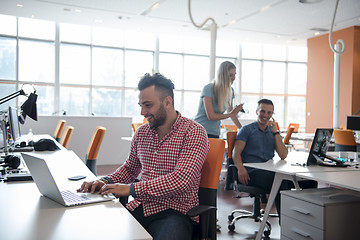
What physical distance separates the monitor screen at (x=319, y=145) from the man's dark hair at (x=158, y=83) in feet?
5.02

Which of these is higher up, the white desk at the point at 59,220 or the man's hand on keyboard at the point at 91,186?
the man's hand on keyboard at the point at 91,186

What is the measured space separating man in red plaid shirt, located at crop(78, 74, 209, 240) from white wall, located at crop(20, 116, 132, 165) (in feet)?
17.7

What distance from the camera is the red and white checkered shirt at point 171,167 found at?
1.58m

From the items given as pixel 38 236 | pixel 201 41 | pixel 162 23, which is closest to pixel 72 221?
pixel 38 236

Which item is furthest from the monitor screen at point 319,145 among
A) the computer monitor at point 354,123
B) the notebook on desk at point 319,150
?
the computer monitor at point 354,123

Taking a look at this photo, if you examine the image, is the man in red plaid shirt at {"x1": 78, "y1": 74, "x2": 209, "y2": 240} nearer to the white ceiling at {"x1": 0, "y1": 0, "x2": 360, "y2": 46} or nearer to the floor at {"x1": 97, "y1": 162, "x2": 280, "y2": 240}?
the floor at {"x1": 97, "y1": 162, "x2": 280, "y2": 240}

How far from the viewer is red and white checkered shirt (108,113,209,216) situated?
1582mm

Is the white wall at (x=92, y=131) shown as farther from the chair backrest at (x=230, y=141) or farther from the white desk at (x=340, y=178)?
the white desk at (x=340, y=178)

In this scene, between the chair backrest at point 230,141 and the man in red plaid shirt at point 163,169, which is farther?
the chair backrest at point 230,141

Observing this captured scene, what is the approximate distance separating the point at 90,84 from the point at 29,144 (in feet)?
22.3

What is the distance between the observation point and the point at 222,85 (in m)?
3.24

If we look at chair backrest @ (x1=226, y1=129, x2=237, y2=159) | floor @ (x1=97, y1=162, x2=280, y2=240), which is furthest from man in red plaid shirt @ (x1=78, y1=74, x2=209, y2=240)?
floor @ (x1=97, y1=162, x2=280, y2=240)

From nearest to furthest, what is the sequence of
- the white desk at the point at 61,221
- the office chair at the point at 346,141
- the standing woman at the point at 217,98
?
the white desk at the point at 61,221 → the standing woman at the point at 217,98 → the office chair at the point at 346,141

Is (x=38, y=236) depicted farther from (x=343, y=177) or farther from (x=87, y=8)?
(x=87, y=8)
